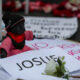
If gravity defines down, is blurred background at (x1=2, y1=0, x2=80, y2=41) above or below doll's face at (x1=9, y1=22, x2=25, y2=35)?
below

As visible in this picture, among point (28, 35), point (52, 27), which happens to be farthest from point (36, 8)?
point (28, 35)

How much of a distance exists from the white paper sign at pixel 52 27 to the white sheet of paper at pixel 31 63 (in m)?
0.41

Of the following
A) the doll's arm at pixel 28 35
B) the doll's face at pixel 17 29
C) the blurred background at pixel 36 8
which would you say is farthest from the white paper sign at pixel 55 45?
the blurred background at pixel 36 8

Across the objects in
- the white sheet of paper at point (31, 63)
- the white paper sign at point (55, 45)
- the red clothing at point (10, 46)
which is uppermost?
the red clothing at point (10, 46)

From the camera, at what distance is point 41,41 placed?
1221 mm

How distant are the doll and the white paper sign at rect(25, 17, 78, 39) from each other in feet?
1.35

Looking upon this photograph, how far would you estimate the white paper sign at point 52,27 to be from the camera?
4.54 ft

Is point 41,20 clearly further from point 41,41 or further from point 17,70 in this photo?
point 17,70

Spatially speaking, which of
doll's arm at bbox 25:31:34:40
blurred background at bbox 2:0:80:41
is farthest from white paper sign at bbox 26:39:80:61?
blurred background at bbox 2:0:80:41

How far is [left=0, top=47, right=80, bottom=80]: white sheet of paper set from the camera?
0.81 meters

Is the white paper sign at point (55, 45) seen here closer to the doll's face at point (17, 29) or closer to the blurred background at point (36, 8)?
the doll's face at point (17, 29)

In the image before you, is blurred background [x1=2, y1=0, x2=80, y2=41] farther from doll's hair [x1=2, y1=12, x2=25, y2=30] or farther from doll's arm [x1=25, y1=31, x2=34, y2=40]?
doll's hair [x1=2, y1=12, x2=25, y2=30]

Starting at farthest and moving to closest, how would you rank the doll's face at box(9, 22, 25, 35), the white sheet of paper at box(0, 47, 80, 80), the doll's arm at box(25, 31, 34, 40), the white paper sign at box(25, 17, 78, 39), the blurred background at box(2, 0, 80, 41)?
the blurred background at box(2, 0, 80, 41) → the white paper sign at box(25, 17, 78, 39) → the doll's arm at box(25, 31, 34, 40) → the doll's face at box(9, 22, 25, 35) → the white sheet of paper at box(0, 47, 80, 80)

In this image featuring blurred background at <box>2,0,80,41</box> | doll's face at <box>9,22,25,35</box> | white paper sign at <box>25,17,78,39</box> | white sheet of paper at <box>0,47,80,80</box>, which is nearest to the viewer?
white sheet of paper at <box>0,47,80,80</box>
